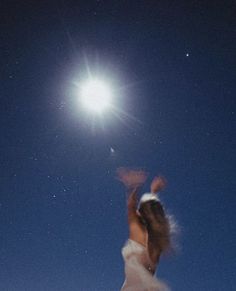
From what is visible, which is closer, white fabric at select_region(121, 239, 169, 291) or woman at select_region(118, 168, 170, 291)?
white fabric at select_region(121, 239, 169, 291)

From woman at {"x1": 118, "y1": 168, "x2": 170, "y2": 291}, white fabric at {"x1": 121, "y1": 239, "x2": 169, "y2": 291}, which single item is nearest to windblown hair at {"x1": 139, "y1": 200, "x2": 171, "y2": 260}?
woman at {"x1": 118, "y1": 168, "x2": 170, "y2": 291}

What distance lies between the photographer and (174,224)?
183 inches

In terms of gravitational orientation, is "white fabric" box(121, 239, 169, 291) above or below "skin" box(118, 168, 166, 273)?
below

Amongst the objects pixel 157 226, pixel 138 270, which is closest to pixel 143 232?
pixel 157 226

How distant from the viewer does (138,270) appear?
176 inches

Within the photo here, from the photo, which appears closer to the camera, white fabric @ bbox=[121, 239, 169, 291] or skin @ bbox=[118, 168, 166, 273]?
white fabric @ bbox=[121, 239, 169, 291]

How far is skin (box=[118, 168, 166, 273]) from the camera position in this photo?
4594 millimetres

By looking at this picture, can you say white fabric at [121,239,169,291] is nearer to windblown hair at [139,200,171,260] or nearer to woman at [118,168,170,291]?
woman at [118,168,170,291]

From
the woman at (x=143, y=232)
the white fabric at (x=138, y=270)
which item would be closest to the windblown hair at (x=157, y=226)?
the woman at (x=143, y=232)

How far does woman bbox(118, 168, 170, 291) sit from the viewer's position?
14.8ft

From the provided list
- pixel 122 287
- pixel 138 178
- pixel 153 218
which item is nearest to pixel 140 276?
pixel 122 287

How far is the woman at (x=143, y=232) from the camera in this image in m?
4.52

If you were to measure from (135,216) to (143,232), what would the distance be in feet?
0.55

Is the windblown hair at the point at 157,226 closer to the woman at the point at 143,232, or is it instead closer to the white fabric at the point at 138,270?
the woman at the point at 143,232
